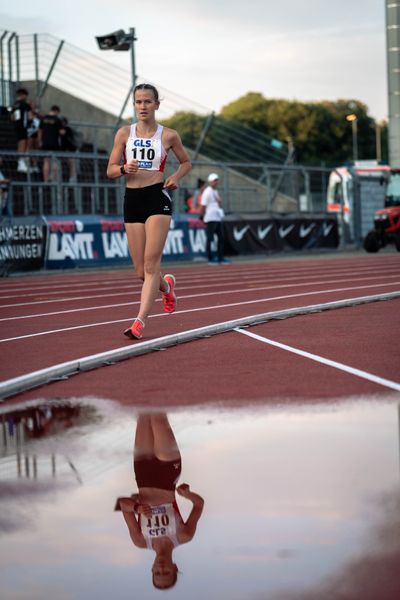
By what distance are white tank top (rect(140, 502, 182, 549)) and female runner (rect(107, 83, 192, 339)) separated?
17.7 ft

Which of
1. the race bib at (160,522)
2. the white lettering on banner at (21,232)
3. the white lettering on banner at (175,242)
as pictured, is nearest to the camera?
the race bib at (160,522)

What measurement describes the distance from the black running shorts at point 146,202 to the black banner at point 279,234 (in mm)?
20839

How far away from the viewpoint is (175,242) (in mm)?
28734

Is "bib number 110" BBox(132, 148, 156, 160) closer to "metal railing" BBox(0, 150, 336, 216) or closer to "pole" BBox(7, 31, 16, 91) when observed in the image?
"metal railing" BBox(0, 150, 336, 216)

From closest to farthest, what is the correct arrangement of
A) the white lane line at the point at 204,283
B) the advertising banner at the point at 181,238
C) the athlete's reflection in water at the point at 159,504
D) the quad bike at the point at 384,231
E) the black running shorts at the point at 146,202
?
the athlete's reflection in water at the point at 159,504 < the black running shorts at the point at 146,202 < the white lane line at the point at 204,283 < the advertising banner at the point at 181,238 < the quad bike at the point at 384,231

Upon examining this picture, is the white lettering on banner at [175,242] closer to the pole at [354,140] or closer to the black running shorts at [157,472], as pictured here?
the black running shorts at [157,472]

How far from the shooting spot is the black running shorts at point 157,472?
4688mm

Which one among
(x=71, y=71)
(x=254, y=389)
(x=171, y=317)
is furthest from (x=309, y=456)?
(x=71, y=71)

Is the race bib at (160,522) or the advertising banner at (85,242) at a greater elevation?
the advertising banner at (85,242)

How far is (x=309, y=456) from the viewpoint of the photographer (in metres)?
5.10

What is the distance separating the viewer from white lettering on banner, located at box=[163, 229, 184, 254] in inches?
1121

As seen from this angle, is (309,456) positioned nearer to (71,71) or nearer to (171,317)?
(171,317)

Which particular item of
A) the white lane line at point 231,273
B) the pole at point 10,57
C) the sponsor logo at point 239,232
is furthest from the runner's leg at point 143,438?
the pole at point 10,57

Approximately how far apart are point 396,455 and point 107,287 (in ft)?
43.1
